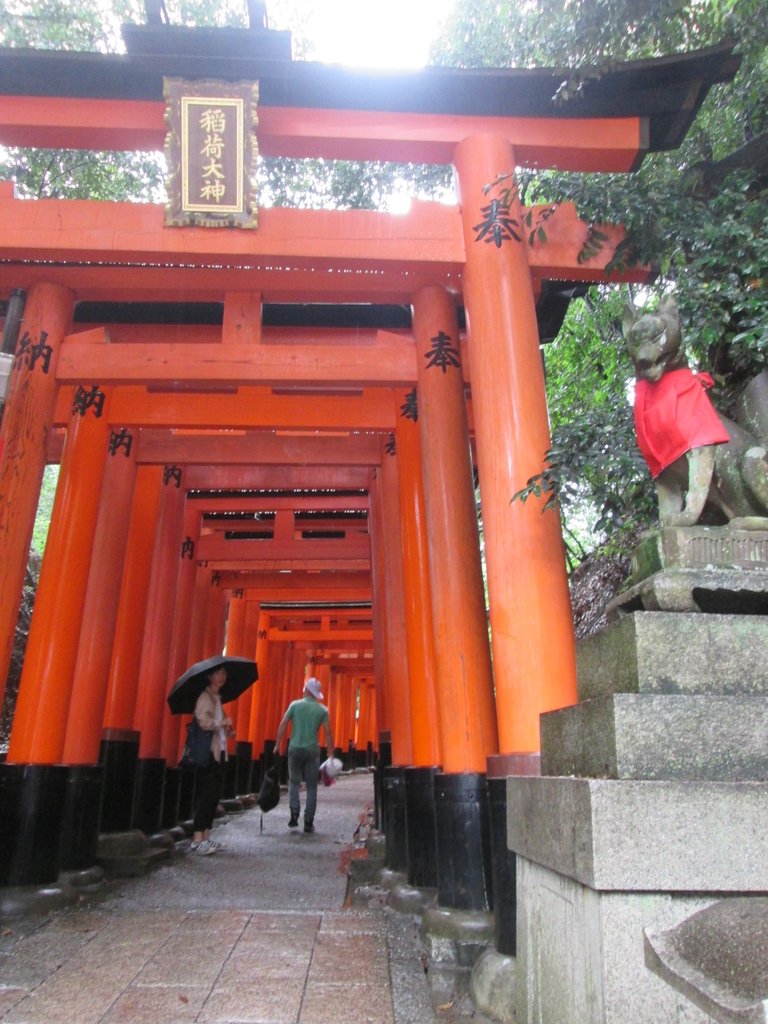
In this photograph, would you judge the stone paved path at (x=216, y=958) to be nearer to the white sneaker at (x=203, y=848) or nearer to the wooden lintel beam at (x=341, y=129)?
the white sneaker at (x=203, y=848)

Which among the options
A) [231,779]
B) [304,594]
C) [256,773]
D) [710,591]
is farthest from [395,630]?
[256,773]

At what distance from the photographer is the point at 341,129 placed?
5.66m

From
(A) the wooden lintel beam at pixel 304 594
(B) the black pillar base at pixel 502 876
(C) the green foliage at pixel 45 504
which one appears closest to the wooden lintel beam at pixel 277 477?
(A) the wooden lintel beam at pixel 304 594

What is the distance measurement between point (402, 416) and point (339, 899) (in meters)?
4.09

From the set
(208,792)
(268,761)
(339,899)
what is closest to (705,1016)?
(339,899)

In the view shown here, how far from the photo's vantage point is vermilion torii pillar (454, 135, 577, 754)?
4.38 m

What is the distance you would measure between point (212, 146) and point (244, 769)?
497 inches

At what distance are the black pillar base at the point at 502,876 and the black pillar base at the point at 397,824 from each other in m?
2.27

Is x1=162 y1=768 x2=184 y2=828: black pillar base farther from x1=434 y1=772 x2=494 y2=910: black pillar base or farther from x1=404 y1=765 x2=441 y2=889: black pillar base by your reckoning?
x1=434 y1=772 x2=494 y2=910: black pillar base

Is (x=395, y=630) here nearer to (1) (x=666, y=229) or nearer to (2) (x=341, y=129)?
(1) (x=666, y=229)

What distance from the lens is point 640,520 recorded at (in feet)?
17.9

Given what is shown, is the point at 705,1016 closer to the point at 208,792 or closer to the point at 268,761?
the point at 208,792

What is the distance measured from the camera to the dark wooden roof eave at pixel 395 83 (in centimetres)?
540

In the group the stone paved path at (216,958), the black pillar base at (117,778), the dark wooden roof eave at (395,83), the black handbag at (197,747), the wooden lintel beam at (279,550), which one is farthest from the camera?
the wooden lintel beam at (279,550)
